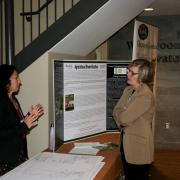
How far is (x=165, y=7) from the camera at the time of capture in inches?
212

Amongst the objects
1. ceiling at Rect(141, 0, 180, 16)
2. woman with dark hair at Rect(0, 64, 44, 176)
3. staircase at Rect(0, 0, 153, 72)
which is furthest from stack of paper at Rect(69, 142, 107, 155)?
ceiling at Rect(141, 0, 180, 16)

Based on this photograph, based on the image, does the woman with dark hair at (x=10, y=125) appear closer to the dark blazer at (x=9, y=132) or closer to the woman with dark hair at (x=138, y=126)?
the dark blazer at (x=9, y=132)

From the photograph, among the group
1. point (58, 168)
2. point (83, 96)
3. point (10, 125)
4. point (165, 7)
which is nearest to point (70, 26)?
point (83, 96)

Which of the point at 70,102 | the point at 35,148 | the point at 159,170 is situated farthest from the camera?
the point at 159,170

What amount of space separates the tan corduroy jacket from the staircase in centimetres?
87

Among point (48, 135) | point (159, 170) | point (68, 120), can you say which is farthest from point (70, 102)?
point (159, 170)

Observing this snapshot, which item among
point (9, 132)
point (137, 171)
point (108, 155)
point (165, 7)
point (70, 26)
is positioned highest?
point (165, 7)

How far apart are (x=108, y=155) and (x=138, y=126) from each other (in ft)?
1.16

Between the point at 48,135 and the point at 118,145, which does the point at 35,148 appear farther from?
the point at 118,145

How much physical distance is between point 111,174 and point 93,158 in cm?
18

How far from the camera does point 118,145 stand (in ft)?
10.1

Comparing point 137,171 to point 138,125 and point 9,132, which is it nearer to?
point 138,125

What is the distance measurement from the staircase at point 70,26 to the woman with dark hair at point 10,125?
1.75ft

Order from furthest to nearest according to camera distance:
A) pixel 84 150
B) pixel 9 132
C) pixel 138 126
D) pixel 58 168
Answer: pixel 84 150, pixel 138 126, pixel 9 132, pixel 58 168
